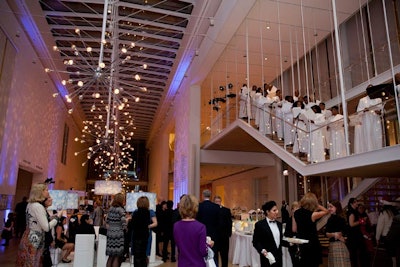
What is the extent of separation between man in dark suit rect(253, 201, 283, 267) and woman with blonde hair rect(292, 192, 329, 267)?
406mm

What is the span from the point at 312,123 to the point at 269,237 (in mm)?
4308

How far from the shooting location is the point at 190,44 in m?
13.0

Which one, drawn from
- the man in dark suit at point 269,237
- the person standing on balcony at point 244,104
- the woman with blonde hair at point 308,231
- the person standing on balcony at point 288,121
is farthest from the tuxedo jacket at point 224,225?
the person standing on balcony at point 244,104

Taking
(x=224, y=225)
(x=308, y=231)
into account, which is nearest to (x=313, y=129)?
(x=224, y=225)

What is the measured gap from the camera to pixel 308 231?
4.08 meters

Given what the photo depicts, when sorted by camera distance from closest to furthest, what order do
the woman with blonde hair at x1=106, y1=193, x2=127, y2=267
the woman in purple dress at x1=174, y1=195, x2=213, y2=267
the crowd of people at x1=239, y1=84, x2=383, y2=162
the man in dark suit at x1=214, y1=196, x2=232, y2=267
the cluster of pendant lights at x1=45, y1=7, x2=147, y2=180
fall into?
1. the woman in purple dress at x1=174, y1=195, x2=213, y2=267
2. the woman with blonde hair at x1=106, y1=193, x2=127, y2=267
3. the crowd of people at x1=239, y1=84, x2=383, y2=162
4. the man in dark suit at x1=214, y1=196, x2=232, y2=267
5. the cluster of pendant lights at x1=45, y1=7, x2=147, y2=180

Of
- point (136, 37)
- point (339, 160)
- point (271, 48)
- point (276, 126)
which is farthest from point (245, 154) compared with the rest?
point (339, 160)

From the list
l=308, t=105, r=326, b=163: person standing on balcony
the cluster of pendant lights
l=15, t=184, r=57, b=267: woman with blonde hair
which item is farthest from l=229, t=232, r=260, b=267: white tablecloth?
l=15, t=184, r=57, b=267: woman with blonde hair

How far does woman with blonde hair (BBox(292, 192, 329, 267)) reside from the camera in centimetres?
401

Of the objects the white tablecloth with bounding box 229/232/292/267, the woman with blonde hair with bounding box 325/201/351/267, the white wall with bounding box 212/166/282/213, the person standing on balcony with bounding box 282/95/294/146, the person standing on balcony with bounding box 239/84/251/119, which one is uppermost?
the person standing on balcony with bounding box 239/84/251/119

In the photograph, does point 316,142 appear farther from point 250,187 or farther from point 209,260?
point 250,187

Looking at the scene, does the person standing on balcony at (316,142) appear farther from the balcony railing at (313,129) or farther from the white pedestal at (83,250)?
the white pedestal at (83,250)

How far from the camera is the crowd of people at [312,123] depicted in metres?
5.87

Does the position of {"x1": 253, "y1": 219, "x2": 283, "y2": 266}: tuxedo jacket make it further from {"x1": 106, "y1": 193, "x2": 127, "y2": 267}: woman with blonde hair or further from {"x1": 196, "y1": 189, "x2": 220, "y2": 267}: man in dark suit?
{"x1": 106, "y1": 193, "x2": 127, "y2": 267}: woman with blonde hair
